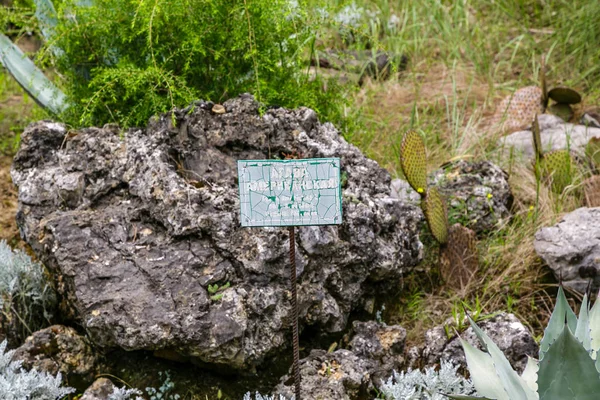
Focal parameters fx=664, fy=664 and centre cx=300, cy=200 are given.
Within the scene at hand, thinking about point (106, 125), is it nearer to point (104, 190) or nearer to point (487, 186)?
point (104, 190)

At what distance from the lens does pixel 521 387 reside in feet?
6.52

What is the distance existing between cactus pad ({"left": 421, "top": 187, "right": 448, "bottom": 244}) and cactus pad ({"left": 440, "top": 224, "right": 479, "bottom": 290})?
5 cm

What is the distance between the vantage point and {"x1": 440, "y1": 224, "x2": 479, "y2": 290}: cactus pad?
126 inches

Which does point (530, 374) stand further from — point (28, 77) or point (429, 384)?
point (28, 77)

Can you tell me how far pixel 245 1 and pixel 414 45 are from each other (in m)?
3.15

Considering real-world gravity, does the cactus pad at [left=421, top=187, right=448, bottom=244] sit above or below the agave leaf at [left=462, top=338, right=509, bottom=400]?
above

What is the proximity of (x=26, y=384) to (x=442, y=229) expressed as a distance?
1930 millimetres

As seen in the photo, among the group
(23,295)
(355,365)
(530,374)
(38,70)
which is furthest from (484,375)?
(38,70)

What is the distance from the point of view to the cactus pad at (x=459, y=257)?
3205mm

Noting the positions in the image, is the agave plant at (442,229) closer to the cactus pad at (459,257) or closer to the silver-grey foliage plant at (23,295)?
the cactus pad at (459,257)

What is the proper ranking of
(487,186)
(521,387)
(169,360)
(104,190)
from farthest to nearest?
(487,186)
(104,190)
(169,360)
(521,387)

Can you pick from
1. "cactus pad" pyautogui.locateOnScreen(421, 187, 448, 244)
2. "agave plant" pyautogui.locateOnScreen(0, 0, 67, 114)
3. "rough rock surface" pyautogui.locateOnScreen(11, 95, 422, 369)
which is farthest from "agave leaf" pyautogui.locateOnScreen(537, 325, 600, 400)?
"agave plant" pyautogui.locateOnScreen(0, 0, 67, 114)

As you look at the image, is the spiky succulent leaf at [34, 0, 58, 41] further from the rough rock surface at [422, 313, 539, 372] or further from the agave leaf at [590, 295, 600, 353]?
the agave leaf at [590, 295, 600, 353]

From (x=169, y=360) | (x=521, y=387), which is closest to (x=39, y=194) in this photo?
(x=169, y=360)
